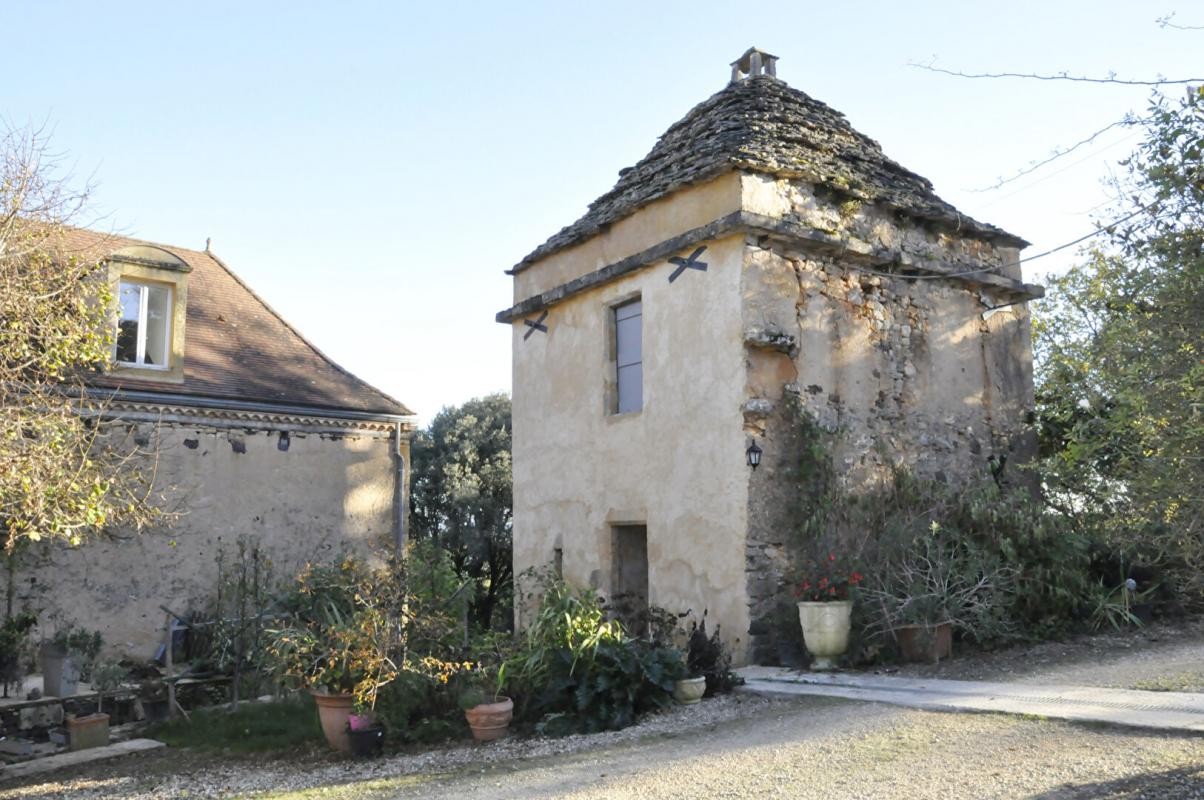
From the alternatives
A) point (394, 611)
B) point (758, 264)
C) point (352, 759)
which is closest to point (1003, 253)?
point (758, 264)

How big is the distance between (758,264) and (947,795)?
667 cm

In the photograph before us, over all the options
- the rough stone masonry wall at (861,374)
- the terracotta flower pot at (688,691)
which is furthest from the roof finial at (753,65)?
the terracotta flower pot at (688,691)

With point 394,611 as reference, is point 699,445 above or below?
above

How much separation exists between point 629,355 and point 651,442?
53.8 inches

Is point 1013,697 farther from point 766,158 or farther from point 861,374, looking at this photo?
point 766,158

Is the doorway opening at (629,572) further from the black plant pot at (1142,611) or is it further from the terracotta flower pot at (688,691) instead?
the black plant pot at (1142,611)

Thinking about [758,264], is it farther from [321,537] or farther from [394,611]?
[321,537]

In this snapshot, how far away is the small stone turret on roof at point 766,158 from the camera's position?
11.0 m

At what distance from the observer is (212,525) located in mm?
13312

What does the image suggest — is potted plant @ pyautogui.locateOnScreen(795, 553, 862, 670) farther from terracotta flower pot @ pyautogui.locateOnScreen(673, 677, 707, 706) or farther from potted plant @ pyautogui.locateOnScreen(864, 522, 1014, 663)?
terracotta flower pot @ pyautogui.locateOnScreen(673, 677, 707, 706)

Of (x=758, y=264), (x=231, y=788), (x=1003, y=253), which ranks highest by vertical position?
(x=1003, y=253)

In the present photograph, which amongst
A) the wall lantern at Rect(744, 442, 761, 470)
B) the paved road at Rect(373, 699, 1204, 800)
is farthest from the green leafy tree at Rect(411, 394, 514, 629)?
the paved road at Rect(373, 699, 1204, 800)

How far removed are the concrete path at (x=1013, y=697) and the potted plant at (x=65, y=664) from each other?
23.1 feet

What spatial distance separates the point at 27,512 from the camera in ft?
20.2
